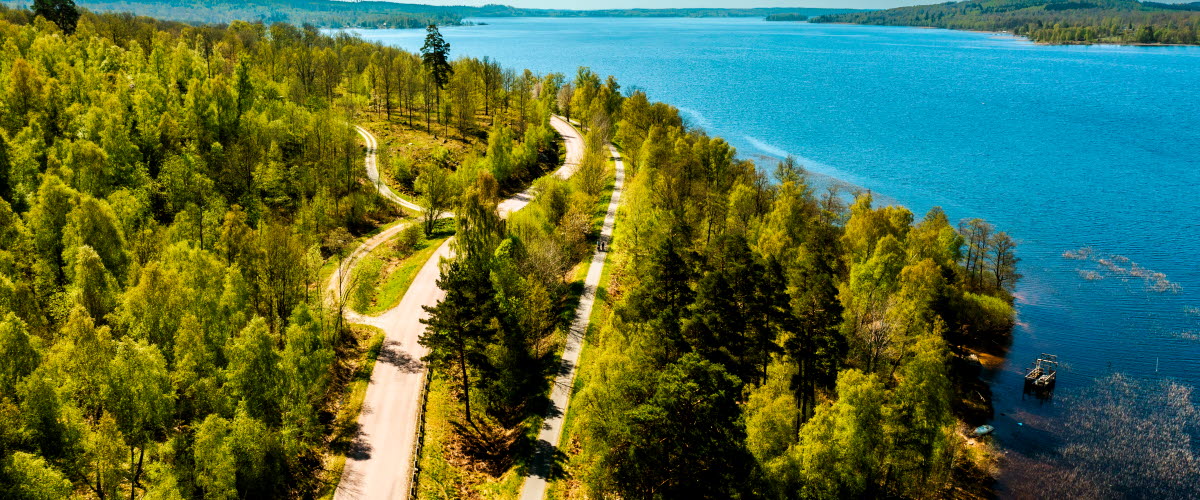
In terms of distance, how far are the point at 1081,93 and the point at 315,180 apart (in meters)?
190

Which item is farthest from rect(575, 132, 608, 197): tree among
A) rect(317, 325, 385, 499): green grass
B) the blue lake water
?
the blue lake water

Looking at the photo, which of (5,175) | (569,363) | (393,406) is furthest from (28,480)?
(5,175)

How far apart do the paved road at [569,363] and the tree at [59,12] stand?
112745 millimetres

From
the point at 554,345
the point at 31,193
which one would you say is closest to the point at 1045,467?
the point at 554,345

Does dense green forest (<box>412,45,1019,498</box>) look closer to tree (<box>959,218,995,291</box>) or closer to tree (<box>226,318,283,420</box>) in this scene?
tree (<box>959,218,995,291</box>)

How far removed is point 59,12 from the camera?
125188 millimetres

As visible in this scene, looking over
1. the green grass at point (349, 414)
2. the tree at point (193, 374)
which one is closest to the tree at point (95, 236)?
the tree at point (193, 374)

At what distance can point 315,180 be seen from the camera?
81188 millimetres

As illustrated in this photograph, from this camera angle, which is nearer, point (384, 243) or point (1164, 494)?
point (1164, 494)

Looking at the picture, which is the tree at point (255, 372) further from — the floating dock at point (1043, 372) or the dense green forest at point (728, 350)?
the floating dock at point (1043, 372)

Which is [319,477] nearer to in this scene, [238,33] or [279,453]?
[279,453]

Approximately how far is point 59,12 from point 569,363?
429 feet

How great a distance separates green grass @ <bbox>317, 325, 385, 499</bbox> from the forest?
0.29 metres

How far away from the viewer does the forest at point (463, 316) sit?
33969 millimetres
